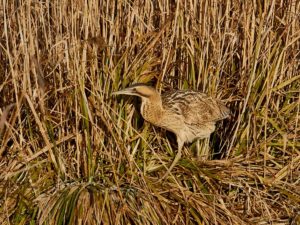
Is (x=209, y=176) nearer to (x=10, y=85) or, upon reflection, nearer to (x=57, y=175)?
(x=57, y=175)

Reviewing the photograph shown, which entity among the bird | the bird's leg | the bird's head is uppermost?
the bird's head

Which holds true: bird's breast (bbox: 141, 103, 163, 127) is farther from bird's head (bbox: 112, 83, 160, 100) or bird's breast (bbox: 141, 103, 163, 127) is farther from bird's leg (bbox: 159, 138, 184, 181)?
bird's leg (bbox: 159, 138, 184, 181)

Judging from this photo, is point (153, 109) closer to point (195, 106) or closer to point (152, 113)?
point (152, 113)

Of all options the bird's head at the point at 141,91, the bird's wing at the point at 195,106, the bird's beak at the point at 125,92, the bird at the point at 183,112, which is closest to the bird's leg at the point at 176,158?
the bird at the point at 183,112

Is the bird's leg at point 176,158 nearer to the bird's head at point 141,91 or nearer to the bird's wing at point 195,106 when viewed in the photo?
the bird's wing at point 195,106

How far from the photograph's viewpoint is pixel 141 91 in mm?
3676

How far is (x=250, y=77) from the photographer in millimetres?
3861

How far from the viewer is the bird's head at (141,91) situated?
11.7ft

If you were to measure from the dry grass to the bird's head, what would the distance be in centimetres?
11

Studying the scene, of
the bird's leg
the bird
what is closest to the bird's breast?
the bird

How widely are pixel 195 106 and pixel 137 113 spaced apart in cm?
31

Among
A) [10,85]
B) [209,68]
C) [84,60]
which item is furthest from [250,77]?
[10,85]

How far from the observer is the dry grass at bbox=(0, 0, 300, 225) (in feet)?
11.4

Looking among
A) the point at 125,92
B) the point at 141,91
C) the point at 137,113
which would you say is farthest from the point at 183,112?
the point at 125,92
